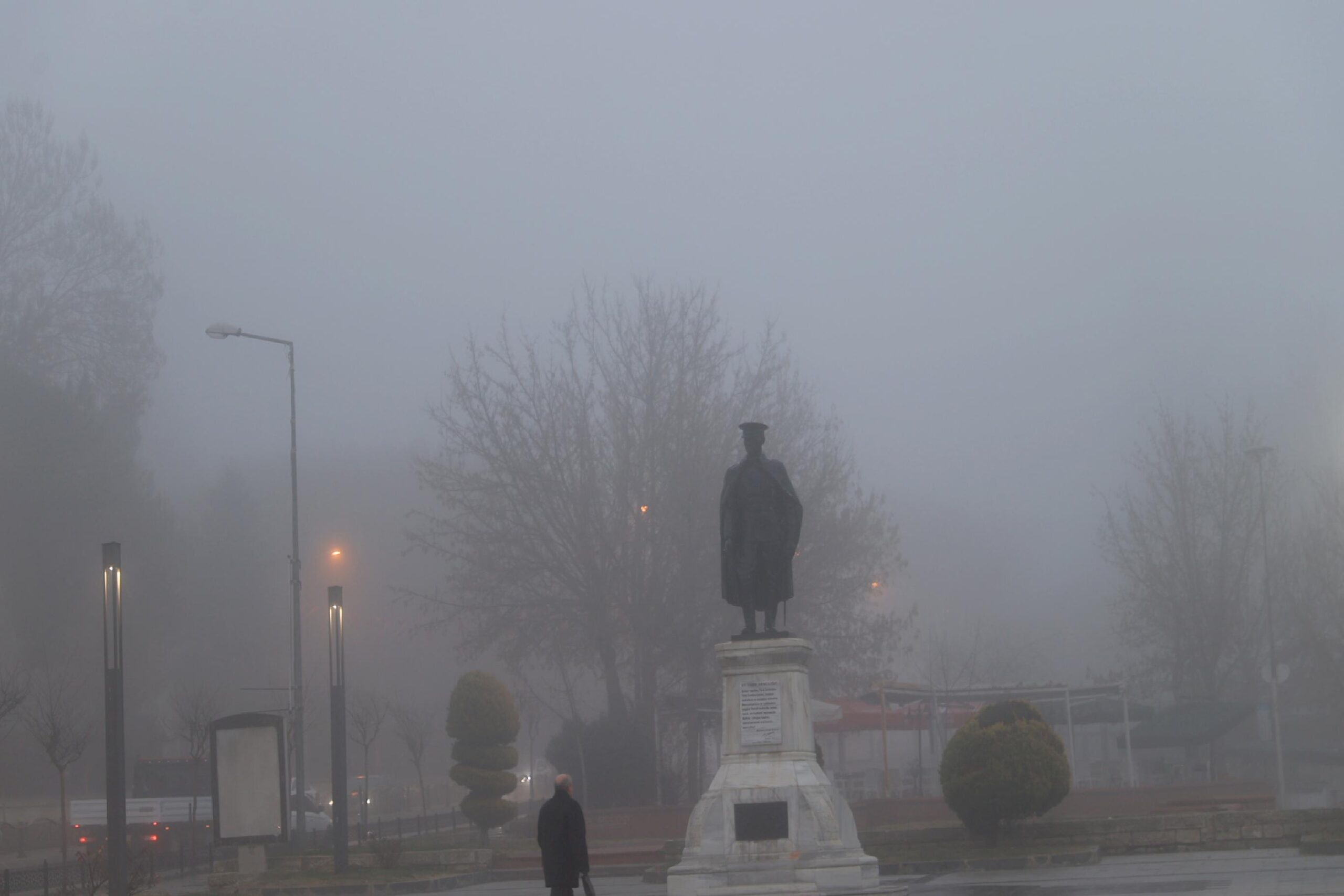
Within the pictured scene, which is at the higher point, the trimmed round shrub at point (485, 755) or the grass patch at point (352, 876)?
the trimmed round shrub at point (485, 755)

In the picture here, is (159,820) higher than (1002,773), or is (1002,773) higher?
(1002,773)

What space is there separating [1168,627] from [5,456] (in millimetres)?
38242

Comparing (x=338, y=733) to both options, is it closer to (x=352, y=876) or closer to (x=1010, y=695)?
(x=352, y=876)

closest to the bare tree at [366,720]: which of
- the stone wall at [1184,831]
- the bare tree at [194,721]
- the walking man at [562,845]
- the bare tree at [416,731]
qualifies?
the bare tree at [416,731]

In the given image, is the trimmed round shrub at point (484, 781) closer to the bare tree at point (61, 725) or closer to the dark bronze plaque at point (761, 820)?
the bare tree at point (61, 725)

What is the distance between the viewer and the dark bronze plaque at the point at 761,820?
14.0m

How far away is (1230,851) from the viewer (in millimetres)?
21000

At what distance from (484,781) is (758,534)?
57.6 feet

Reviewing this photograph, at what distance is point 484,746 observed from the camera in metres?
32.0

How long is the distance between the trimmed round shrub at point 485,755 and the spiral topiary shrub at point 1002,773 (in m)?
13.0

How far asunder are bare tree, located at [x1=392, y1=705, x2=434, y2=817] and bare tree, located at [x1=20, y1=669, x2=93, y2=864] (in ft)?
28.8

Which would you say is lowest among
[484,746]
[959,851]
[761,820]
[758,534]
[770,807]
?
[959,851]

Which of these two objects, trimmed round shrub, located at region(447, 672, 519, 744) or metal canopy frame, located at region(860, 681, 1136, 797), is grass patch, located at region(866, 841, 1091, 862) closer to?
metal canopy frame, located at region(860, 681, 1136, 797)

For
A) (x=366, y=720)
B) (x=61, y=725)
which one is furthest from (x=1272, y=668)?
(x=61, y=725)
